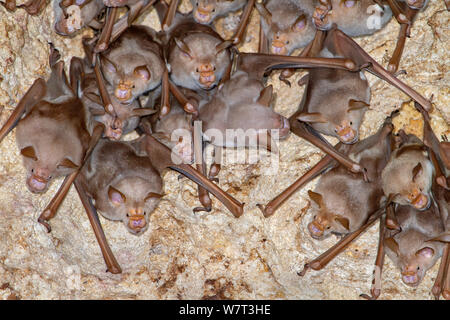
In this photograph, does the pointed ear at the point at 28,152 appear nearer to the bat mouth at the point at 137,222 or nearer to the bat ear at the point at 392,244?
the bat mouth at the point at 137,222

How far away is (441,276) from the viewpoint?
13.2 ft

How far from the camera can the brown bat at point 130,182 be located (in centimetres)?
404

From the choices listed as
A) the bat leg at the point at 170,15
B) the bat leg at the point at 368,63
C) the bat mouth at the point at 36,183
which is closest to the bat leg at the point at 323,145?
the bat leg at the point at 368,63

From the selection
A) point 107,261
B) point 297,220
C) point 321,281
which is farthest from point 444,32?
point 107,261

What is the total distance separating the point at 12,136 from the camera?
12.9 feet

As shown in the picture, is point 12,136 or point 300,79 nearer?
point 12,136

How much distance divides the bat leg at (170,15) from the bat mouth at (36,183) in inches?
53.6

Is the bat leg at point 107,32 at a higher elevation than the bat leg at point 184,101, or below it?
higher

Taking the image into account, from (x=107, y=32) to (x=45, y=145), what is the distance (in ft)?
2.97

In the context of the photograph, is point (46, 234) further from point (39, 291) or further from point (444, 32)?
point (444, 32)

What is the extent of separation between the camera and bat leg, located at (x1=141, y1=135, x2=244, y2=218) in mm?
4047

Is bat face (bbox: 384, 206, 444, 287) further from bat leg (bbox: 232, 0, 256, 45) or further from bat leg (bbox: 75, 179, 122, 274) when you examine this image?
bat leg (bbox: 75, 179, 122, 274)

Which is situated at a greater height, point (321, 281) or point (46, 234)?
point (46, 234)

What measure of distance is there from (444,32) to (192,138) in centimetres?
187
